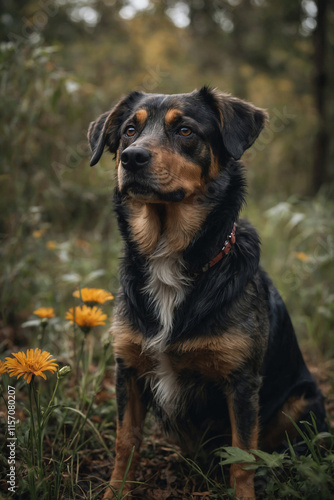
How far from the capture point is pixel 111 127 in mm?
3084

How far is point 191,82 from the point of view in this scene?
10836 mm

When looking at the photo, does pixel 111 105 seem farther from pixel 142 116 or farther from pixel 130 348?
pixel 130 348

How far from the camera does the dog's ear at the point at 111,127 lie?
2899 mm

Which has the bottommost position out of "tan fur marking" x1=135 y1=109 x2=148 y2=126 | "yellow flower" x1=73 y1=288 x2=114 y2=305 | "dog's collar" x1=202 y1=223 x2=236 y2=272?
"yellow flower" x1=73 y1=288 x2=114 y2=305

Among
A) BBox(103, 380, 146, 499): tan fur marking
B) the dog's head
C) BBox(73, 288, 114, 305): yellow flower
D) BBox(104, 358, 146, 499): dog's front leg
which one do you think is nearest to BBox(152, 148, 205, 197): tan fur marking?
the dog's head

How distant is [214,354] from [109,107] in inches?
190

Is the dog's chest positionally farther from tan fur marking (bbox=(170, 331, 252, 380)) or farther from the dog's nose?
the dog's nose

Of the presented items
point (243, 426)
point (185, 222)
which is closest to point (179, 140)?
point (185, 222)

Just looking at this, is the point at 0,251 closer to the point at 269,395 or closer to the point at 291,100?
the point at 269,395

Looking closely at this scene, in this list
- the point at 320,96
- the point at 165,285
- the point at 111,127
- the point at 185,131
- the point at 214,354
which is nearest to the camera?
the point at 214,354

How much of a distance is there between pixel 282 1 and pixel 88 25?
4.63m

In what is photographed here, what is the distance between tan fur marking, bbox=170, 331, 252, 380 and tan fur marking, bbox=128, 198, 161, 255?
67 cm

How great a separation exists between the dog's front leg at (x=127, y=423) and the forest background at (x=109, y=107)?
807 millimetres

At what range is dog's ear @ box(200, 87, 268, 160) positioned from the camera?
2563 millimetres
